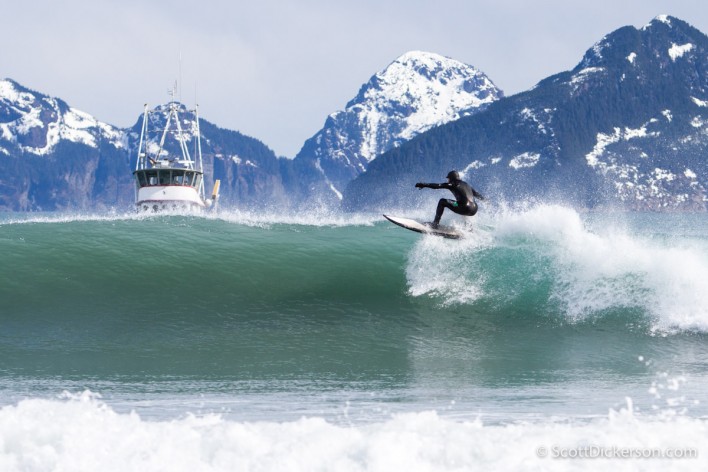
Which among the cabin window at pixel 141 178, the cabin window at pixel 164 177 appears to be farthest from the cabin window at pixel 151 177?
the cabin window at pixel 164 177

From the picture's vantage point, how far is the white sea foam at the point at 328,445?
702 centimetres

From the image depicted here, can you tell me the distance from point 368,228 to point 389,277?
9.37 m

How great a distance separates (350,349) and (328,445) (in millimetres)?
7478

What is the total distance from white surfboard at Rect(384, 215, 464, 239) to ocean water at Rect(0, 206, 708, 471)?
42 cm

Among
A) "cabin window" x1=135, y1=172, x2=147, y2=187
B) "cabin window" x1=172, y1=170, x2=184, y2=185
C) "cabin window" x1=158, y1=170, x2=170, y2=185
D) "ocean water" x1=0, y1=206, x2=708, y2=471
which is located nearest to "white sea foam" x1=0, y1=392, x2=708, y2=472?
"ocean water" x1=0, y1=206, x2=708, y2=471

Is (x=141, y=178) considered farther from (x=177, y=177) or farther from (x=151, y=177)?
(x=177, y=177)

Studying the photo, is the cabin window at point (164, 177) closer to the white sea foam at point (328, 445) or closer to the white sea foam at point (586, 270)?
the white sea foam at point (586, 270)

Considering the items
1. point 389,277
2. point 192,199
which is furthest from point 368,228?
point 192,199

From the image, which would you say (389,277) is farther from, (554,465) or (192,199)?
(192,199)

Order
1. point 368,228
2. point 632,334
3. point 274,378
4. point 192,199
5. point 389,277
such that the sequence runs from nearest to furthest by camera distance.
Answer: point 274,378 < point 632,334 < point 389,277 < point 368,228 < point 192,199

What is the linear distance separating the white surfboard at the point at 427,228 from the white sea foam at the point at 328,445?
12.8 meters

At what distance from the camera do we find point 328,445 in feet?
24.1

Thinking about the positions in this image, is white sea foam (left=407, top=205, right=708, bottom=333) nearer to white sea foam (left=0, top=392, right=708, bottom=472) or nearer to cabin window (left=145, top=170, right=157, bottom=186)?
white sea foam (left=0, top=392, right=708, bottom=472)

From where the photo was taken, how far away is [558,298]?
19.0 m
